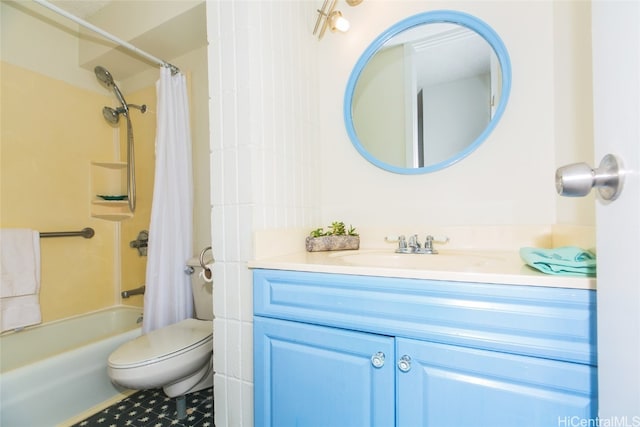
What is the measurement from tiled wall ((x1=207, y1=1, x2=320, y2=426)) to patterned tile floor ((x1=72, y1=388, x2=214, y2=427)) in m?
0.46

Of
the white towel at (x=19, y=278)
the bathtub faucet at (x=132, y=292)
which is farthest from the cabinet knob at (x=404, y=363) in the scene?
the white towel at (x=19, y=278)

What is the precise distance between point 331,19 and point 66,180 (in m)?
2.10

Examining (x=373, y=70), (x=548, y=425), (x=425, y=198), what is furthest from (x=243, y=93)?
(x=548, y=425)

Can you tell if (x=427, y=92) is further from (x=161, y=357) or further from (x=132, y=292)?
(x=132, y=292)

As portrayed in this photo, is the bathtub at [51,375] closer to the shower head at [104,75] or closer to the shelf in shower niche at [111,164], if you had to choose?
the shelf in shower niche at [111,164]

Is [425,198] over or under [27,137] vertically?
under

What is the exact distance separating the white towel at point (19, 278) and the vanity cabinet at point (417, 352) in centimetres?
173

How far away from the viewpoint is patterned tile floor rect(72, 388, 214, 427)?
1.32 meters

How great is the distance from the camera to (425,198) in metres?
1.24

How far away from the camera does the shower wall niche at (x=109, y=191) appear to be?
214 cm

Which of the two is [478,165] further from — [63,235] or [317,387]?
[63,235]

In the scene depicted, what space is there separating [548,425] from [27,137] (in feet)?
9.31

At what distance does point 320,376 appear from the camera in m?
0.82

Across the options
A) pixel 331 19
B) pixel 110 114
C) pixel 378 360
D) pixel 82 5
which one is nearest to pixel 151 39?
pixel 82 5
